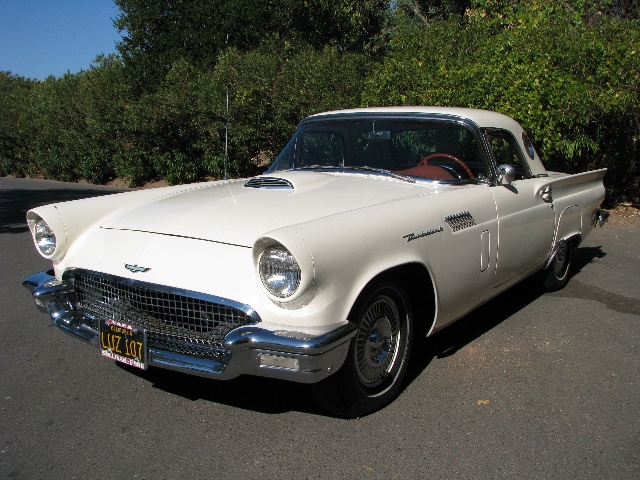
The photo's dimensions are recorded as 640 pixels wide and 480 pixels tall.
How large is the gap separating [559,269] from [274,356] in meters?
3.72

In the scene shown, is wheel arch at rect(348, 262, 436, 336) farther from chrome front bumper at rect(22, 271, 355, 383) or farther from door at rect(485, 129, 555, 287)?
door at rect(485, 129, 555, 287)

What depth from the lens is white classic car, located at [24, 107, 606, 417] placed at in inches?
114

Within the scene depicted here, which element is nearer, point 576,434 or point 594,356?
point 576,434

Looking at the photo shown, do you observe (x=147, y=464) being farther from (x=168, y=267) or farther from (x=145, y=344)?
(x=168, y=267)

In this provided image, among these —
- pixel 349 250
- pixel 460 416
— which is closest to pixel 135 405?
pixel 349 250

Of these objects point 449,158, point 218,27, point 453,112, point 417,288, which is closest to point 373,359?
point 417,288

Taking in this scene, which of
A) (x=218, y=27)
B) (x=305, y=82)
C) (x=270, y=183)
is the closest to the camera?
(x=270, y=183)

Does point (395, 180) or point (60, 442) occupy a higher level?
point (395, 180)

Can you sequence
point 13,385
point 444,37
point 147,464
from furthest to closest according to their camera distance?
1. point 444,37
2. point 13,385
3. point 147,464

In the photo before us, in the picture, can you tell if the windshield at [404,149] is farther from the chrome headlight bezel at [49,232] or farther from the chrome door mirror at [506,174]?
the chrome headlight bezel at [49,232]

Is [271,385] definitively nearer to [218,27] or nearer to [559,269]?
[559,269]

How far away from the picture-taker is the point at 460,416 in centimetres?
337

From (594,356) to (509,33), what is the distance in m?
7.20

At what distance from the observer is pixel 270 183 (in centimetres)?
421
